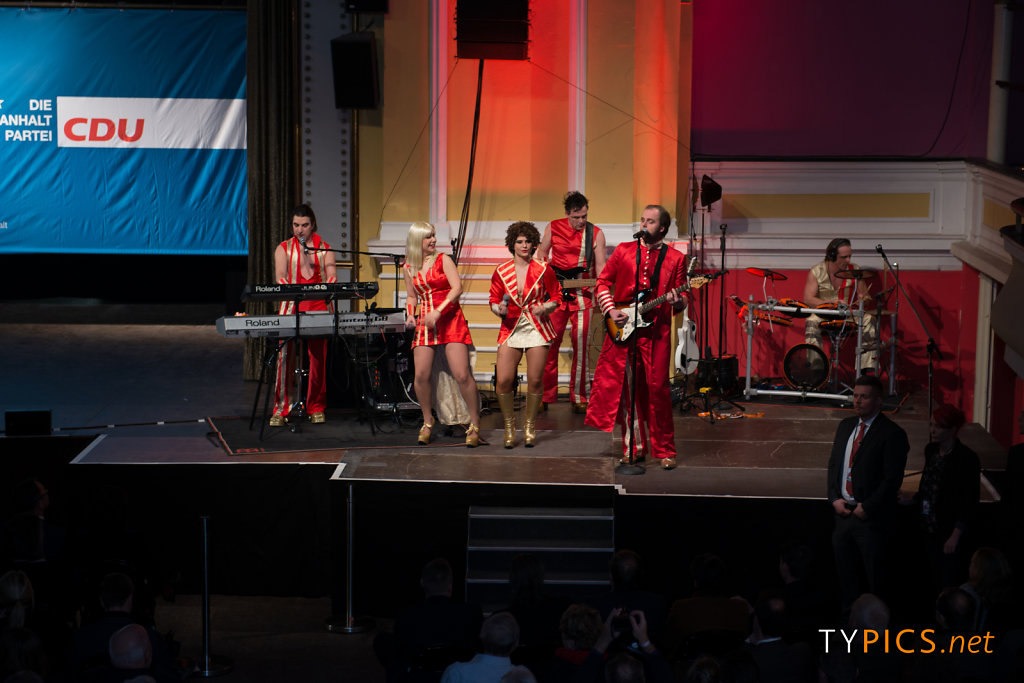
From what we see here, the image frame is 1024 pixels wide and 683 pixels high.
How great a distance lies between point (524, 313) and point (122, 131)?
5.78 metres

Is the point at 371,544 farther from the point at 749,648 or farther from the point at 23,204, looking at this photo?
the point at 23,204

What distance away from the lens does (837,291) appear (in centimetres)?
1032

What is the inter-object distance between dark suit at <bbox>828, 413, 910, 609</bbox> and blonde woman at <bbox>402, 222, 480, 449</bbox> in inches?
103

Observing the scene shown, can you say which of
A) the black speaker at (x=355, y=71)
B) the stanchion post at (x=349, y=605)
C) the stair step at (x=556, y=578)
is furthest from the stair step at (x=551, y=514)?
the black speaker at (x=355, y=71)

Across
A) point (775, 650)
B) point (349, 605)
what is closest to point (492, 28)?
point (349, 605)

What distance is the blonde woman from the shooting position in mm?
8188

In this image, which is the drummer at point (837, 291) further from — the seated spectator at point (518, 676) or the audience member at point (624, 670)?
the seated spectator at point (518, 676)

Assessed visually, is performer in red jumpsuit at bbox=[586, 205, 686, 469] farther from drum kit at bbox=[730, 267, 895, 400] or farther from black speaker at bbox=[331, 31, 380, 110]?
black speaker at bbox=[331, 31, 380, 110]

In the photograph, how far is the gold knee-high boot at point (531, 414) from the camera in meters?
8.23

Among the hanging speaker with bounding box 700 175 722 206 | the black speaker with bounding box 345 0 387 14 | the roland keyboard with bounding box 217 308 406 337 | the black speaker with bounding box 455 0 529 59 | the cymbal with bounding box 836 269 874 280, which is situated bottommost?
the roland keyboard with bounding box 217 308 406 337

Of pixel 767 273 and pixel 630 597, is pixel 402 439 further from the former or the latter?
pixel 767 273

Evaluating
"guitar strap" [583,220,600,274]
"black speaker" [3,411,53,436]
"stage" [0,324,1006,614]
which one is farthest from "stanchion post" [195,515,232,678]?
"guitar strap" [583,220,600,274]

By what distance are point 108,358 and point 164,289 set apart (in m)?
2.49

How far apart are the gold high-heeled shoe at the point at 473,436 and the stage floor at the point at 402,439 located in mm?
59
